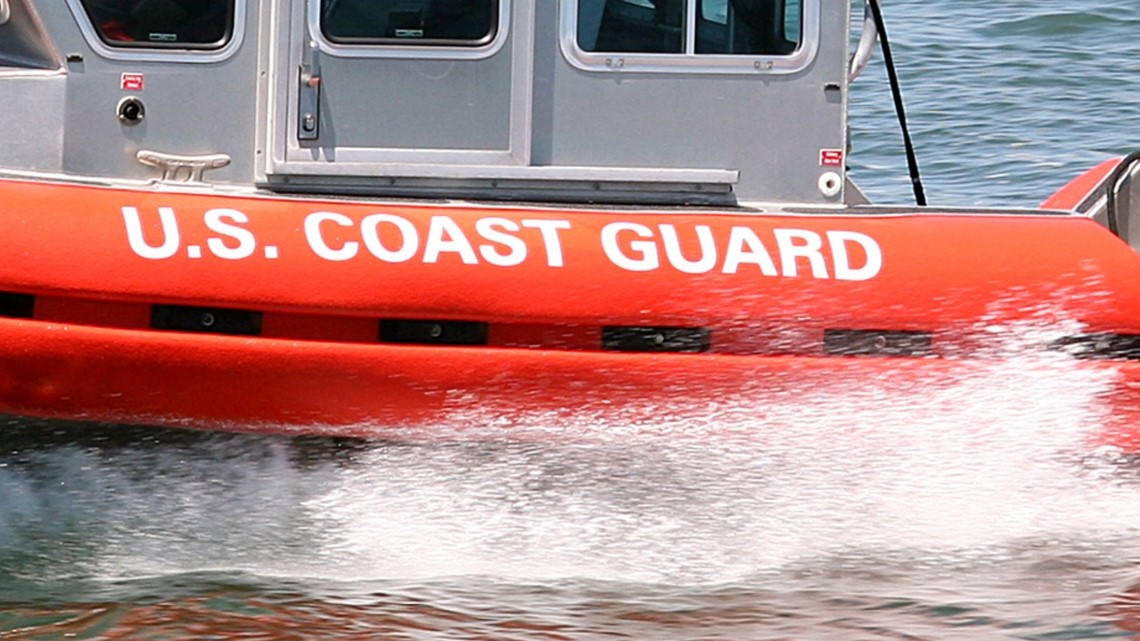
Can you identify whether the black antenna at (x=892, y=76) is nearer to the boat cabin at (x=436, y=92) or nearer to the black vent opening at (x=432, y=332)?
the boat cabin at (x=436, y=92)

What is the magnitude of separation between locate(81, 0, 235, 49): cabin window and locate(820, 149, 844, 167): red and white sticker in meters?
1.67

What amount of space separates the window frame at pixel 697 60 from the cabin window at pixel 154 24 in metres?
0.96

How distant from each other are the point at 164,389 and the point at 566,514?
116cm

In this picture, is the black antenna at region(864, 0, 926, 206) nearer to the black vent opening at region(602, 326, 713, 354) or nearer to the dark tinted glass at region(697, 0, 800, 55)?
the dark tinted glass at region(697, 0, 800, 55)

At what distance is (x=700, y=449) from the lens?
438 centimetres

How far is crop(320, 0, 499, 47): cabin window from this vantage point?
439 centimetres

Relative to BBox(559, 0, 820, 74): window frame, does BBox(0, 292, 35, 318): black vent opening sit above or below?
below

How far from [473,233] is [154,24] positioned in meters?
1.07

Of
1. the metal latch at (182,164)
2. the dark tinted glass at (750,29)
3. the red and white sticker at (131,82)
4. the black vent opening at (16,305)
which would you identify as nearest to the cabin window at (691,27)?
the dark tinted glass at (750,29)

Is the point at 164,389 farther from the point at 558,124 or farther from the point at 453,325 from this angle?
the point at 558,124

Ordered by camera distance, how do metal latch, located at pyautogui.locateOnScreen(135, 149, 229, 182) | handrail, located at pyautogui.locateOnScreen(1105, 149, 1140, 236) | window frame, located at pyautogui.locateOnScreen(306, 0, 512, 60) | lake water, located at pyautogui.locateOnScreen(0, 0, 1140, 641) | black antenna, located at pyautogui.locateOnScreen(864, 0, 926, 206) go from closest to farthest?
lake water, located at pyautogui.locateOnScreen(0, 0, 1140, 641)
window frame, located at pyautogui.locateOnScreen(306, 0, 512, 60)
metal latch, located at pyautogui.locateOnScreen(135, 149, 229, 182)
black antenna, located at pyautogui.locateOnScreen(864, 0, 926, 206)
handrail, located at pyautogui.locateOnScreen(1105, 149, 1140, 236)

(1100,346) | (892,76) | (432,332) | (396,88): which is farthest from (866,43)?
(432,332)

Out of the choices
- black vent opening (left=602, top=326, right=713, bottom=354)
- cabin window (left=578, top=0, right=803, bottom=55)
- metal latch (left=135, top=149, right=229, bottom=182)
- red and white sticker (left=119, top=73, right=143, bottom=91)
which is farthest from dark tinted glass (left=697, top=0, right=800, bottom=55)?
red and white sticker (left=119, top=73, right=143, bottom=91)

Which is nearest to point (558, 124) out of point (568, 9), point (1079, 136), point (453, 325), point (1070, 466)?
point (568, 9)
